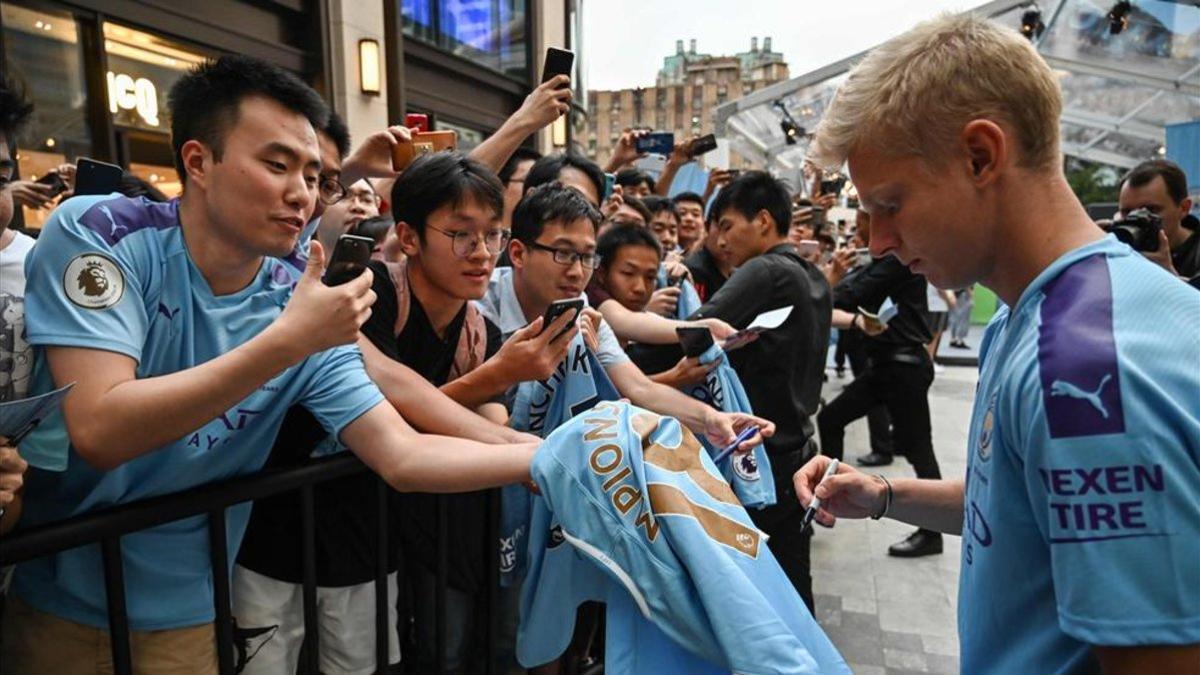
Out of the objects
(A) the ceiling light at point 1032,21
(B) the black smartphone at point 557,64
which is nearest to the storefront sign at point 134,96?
(B) the black smartphone at point 557,64

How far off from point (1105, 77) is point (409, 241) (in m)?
16.6

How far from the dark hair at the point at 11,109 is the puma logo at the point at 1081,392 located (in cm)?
221

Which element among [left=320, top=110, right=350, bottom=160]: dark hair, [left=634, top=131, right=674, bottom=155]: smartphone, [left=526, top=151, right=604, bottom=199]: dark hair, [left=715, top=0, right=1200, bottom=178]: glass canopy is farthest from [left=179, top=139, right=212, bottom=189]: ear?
[left=715, top=0, right=1200, bottom=178]: glass canopy

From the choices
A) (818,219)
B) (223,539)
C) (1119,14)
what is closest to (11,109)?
(223,539)

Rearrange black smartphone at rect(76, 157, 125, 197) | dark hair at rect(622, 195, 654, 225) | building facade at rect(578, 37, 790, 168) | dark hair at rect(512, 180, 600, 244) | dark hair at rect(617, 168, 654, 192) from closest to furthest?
black smartphone at rect(76, 157, 125, 197) → dark hair at rect(512, 180, 600, 244) → dark hair at rect(622, 195, 654, 225) → dark hair at rect(617, 168, 654, 192) → building facade at rect(578, 37, 790, 168)

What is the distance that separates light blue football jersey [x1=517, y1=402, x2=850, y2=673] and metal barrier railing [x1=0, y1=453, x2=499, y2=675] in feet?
1.82

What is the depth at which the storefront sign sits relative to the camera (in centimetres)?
548

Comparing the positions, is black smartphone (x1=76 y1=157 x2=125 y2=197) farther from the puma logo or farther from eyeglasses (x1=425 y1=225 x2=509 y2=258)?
the puma logo

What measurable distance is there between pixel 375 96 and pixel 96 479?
23.4 feet

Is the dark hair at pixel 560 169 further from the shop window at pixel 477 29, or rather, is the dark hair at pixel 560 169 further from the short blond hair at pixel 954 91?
the shop window at pixel 477 29

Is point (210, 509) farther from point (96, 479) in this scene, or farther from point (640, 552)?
point (640, 552)

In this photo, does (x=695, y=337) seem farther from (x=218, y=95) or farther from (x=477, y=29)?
(x=477, y=29)

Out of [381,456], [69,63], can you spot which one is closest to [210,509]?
[381,456]

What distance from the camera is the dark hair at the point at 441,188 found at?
6.95 ft
